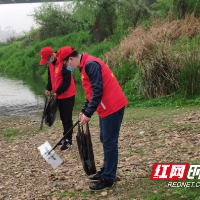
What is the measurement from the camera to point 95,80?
12.4 feet

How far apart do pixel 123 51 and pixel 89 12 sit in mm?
11728

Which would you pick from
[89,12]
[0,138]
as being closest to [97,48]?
[89,12]

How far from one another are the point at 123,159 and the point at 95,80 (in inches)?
81.8

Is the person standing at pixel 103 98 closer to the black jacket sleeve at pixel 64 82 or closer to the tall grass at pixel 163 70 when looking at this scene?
the black jacket sleeve at pixel 64 82

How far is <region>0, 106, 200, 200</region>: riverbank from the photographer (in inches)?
164

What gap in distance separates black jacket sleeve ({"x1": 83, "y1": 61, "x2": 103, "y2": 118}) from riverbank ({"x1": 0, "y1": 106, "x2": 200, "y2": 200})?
1.26 metres

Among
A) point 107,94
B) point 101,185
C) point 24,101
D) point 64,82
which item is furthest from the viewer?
point 24,101

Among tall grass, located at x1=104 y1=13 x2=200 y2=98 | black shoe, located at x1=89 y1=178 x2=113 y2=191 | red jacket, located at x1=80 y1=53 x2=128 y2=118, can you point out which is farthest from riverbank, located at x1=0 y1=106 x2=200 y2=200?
tall grass, located at x1=104 y1=13 x2=200 y2=98

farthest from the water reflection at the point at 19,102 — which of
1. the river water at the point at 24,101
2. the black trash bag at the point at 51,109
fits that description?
the black trash bag at the point at 51,109

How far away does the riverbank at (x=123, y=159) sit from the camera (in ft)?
13.7

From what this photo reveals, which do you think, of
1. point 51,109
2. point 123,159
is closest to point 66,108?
point 51,109

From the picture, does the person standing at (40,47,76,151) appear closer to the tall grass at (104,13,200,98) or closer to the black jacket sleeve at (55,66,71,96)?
the black jacket sleeve at (55,66,71,96)

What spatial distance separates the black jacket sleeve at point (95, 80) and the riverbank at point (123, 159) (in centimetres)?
126

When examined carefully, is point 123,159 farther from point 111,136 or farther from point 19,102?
point 19,102
